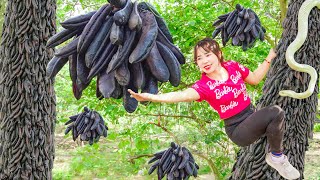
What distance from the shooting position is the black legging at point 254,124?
3.65 feet

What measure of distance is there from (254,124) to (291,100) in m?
0.78

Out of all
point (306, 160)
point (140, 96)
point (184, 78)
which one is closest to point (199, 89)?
point (140, 96)

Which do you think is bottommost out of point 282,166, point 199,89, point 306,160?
point 306,160

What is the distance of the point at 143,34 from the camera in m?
0.56

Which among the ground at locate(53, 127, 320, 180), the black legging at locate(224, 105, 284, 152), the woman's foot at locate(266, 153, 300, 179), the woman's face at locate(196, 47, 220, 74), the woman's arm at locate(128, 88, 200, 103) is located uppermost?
the woman's face at locate(196, 47, 220, 74)

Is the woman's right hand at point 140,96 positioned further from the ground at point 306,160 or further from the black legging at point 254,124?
the ground at point 306,160

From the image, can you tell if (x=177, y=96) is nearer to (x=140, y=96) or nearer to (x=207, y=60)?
(x=207, y=60)

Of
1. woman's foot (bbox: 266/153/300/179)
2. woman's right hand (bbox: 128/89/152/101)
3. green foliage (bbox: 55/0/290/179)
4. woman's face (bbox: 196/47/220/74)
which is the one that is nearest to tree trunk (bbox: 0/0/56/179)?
woman's face (bbox: 196/47/220/74)

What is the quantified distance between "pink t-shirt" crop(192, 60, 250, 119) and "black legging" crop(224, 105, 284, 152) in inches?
1.0

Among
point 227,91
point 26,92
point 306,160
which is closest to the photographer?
point 227,91

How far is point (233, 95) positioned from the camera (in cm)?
108

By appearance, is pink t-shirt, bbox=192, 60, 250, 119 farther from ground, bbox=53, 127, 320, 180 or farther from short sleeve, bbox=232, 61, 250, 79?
ground, bbox=53, 127, 320, 180

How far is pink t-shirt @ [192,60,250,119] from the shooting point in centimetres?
103

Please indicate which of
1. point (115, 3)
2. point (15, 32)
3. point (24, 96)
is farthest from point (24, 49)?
Result: point (115, 3)
